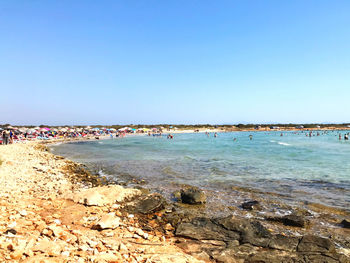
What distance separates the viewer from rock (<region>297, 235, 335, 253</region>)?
19.7ft

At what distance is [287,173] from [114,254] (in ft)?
55.9

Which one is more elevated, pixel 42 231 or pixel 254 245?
pixel 42 231

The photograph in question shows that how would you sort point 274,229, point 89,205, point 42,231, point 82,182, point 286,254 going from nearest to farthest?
point 42,231 → point 286,254 → point 274,229 → point 89,205 → point 82,182

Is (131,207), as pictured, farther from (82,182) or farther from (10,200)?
(82,182)

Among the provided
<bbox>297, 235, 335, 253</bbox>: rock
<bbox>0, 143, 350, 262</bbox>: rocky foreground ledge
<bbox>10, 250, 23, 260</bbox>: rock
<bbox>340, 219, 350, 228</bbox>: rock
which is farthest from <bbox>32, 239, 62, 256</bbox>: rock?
<bbox>340, 219, 350, 228</bbox>: rock

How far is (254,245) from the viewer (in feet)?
20.7

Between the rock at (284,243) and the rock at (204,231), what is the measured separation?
3.24 ft

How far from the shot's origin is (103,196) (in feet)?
30.0

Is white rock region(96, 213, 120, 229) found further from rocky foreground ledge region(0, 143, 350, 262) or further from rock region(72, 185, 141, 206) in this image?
rock region(72, 185, 141, 206)

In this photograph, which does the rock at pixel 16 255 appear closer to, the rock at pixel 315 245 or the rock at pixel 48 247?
the rock at pixel 48 247

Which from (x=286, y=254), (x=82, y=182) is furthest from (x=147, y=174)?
(x=286, y=254)

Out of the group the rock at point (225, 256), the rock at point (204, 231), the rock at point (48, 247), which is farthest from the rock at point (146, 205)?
the rock at point (48, 247)

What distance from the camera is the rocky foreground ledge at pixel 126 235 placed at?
4605 millimetres

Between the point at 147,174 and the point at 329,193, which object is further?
the point at 147,174
